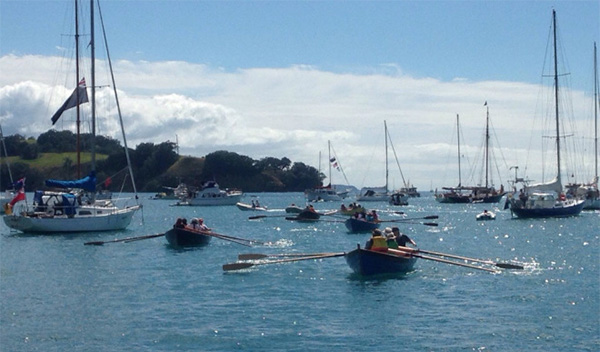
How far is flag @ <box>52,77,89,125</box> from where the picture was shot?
184ft

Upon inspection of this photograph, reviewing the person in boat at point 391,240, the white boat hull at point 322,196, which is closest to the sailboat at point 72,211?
the person in boat at point 391,240

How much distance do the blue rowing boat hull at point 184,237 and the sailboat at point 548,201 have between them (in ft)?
125

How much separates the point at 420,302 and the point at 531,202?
1983 inches

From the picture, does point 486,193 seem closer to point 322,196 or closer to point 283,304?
point 322,196

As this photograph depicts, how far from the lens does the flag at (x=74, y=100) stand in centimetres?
5609

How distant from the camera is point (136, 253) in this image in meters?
42.0

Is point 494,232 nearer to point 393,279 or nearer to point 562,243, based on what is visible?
point 562,243

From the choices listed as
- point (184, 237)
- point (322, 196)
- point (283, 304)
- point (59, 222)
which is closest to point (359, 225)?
point (184, 237)

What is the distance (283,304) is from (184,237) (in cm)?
1915

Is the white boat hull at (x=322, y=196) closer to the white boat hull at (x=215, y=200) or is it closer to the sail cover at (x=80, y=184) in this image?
the white boat hull at (x=215, y=200)

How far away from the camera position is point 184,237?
44156mm

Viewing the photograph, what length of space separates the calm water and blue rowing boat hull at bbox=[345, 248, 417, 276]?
1.39 feet

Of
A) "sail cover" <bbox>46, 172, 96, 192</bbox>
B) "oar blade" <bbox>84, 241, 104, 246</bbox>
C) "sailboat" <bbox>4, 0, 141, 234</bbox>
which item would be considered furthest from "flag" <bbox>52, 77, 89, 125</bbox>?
"oar blade" <bbox>84, 241, 104, 246</bbox>

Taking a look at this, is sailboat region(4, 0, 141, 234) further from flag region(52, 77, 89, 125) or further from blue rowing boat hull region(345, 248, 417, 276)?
blue rowing boat hull region(345, 248, 417, 276)
